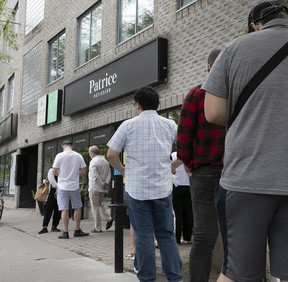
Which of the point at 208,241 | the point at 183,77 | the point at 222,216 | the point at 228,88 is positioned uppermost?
the point at 183,77

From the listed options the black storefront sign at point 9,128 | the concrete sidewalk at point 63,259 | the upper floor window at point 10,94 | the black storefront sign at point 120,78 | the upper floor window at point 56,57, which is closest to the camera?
the concrete sidewalk at point 63,259

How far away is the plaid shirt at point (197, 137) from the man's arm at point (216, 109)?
0.95 meters

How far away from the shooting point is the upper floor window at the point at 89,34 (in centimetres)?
1191

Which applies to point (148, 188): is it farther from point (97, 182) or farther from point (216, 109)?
point (97, 182)

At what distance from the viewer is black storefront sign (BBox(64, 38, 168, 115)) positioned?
869cm

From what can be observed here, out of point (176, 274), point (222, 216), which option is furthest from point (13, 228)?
point (222, 216)

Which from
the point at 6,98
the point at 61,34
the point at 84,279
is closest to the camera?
the point at 84,279

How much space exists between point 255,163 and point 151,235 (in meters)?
1.97

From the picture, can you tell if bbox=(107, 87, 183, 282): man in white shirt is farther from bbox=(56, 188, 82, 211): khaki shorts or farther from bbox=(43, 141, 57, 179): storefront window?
bbox=(43, 141, 57, 179): storefront window

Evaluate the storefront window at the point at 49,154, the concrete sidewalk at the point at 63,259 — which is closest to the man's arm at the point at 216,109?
the concrete sidewalk at the point at 63,259

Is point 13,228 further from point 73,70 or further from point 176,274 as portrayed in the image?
point 176,274

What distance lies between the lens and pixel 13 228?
9.73 m

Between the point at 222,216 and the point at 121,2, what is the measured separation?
9772 millimetres

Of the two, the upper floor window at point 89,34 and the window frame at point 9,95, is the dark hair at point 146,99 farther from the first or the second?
the window frame at point 9,95
